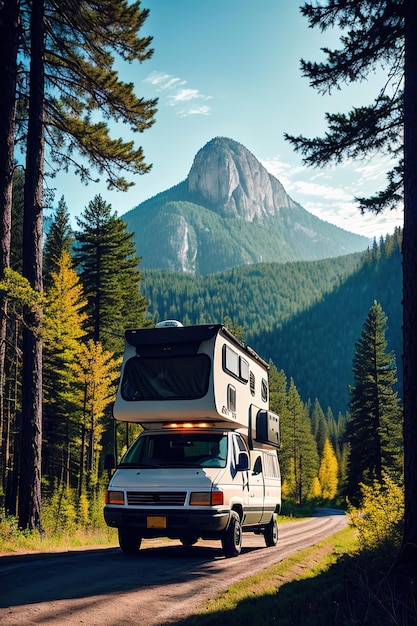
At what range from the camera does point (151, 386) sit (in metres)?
12.6

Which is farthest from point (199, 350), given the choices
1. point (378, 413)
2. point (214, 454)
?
point (378, 413)

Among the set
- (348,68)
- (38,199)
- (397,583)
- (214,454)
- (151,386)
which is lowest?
(397,583)

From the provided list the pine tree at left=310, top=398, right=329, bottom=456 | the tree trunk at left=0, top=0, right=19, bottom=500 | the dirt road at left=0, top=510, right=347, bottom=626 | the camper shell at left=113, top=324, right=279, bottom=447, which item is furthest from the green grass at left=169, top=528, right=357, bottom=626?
the pine tree at left=310, top=398, right=329, bottom=456

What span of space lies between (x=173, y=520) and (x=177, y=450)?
67.3 inches

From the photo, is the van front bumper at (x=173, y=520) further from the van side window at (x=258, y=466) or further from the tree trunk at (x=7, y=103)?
the tree trunk at (x=7, y=103)

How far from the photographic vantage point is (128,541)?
1219 cm

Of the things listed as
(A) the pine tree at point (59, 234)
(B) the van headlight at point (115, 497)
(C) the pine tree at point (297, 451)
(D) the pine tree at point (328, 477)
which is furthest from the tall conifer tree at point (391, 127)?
(D) the pine tree at point (328, 477)

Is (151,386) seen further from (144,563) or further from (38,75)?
(38,75)

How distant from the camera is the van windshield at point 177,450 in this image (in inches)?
472

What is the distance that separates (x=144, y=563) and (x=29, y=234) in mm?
8594

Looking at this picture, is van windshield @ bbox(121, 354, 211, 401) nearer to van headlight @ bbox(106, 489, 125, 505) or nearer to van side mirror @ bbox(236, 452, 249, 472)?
van side mirror @ bbox(236, 452, 249, 472)

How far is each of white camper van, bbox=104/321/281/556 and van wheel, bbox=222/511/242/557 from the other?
2 cm

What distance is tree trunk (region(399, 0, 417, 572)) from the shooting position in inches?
301

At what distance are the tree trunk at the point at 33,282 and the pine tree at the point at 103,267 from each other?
18.5 metres
